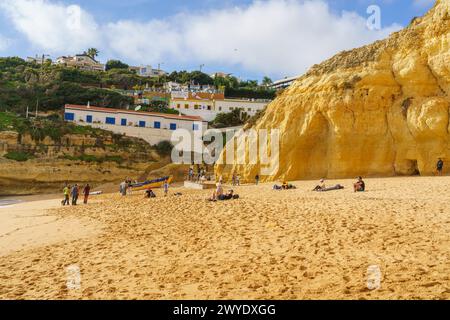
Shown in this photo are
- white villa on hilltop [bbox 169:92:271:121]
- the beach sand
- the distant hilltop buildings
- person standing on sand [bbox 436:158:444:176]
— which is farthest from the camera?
the distant hilltop buildings

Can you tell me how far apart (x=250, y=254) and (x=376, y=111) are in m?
17.3

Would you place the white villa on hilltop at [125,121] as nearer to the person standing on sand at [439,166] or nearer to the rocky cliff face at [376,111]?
the rocky cliff face at [376,111]

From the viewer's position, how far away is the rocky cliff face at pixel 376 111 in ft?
63.8

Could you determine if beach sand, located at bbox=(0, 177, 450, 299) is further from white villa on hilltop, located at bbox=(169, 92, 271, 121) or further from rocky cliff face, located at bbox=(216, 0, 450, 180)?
white villa on hilltop, located at bbox=(169, 92, 271, 121)

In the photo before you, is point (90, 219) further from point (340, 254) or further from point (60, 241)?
point (340, 254)

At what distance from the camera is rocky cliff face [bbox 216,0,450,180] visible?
19453 millimetres

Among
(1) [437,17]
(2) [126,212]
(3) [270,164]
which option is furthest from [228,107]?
(2) [126,212]

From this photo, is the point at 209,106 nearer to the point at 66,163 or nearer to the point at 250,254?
the point at 66,163

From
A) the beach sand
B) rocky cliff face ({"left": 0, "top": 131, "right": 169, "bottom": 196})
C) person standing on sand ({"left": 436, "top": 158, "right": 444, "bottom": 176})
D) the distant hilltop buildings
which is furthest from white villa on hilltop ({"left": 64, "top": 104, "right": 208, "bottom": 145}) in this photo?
the distant hilltop buildings

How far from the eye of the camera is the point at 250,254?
6.89 meters

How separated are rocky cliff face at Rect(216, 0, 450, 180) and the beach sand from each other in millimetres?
8769

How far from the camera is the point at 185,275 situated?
605cm

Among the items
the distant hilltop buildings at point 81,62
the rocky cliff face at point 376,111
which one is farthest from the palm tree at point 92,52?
the rocky cliff face at point 376,111

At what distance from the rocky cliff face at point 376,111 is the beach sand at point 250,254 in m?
8.77
